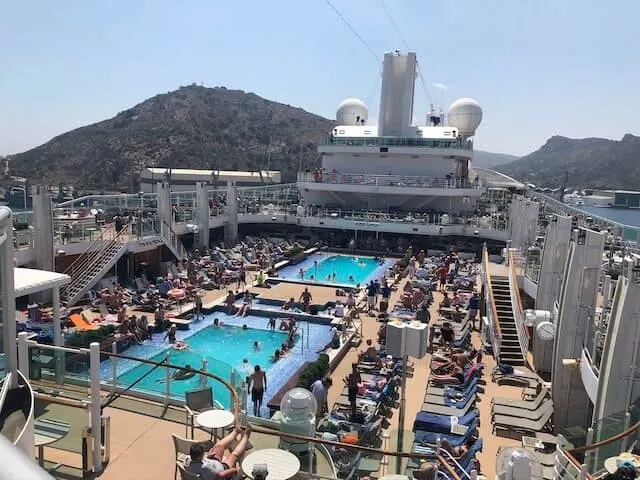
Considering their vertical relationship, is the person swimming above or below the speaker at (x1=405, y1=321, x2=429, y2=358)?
below

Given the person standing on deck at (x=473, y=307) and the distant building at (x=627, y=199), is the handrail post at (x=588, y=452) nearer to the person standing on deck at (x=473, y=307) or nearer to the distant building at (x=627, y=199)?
the person standing on deck at (x=473, y=307)

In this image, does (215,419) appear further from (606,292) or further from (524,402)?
(606,292)

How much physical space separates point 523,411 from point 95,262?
12751mm

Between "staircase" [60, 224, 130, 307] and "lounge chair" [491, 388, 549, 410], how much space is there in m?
11.2

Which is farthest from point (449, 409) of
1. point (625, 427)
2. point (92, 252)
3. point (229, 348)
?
point (92, 252)

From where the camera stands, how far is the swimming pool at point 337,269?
21766mm

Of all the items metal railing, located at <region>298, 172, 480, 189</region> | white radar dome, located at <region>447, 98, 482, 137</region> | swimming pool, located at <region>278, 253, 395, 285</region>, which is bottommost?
swimming pool, located at <region>278, 253, 395, 285</region>

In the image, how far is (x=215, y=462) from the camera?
4.16 metres

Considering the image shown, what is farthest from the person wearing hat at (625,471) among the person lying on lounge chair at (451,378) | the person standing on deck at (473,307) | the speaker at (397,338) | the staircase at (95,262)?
the staircase at (95,262)

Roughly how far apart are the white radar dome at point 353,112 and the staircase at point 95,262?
23492 millimetres

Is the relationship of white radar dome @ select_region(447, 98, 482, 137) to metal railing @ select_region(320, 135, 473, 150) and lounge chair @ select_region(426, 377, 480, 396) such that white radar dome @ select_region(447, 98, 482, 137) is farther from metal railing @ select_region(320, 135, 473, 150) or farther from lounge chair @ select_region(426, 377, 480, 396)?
lounge chair @ select_region(426, 377, 480, 396)

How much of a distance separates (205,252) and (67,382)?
56.8 ft

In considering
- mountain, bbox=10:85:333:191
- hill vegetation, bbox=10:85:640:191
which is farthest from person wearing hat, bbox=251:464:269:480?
hill vegetation, bbox=10:85:640:191

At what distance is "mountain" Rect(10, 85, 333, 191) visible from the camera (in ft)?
359
